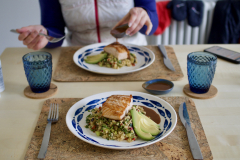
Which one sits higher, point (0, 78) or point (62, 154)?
point (0, 78)

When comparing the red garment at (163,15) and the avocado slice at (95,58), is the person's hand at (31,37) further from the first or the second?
the red garment at (163,15)

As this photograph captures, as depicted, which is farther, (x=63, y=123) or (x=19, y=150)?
(x=63, y=123)

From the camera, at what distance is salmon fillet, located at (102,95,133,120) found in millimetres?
1037

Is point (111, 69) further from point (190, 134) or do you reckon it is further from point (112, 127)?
point (190, 134)

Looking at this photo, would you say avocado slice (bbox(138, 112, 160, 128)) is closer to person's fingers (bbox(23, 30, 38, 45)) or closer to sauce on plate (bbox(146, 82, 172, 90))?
sauce on plate (bbox(146, 82, 172, 90))

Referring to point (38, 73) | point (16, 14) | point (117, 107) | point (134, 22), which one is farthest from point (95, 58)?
point (16, 14)

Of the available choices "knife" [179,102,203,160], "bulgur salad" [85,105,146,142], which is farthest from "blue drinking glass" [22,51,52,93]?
"knife" [179,102,203,160]

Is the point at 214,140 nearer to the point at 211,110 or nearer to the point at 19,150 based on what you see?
the point at 211,110

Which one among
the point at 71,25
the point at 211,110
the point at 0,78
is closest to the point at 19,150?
the point at 0,78

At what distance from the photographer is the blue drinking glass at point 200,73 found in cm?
127

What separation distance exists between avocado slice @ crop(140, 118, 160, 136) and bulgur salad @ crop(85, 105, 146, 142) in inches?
1.8

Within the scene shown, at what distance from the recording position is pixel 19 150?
38.9 inches

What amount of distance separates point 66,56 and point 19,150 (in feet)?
3.23

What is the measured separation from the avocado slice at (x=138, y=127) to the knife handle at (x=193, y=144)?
163 millimetres
